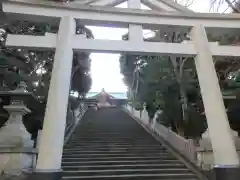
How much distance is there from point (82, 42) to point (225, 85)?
6.30m

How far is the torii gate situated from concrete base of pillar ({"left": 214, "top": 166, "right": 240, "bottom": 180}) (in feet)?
0.25

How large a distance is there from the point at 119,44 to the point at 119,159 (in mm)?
3843

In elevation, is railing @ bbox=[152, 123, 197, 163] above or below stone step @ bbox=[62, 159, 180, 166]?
above

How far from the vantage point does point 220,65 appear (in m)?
10.4

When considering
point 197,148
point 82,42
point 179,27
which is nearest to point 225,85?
point 197,148

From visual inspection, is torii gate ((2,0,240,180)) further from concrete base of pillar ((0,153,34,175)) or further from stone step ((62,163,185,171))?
stone step ((62,163,185,171))

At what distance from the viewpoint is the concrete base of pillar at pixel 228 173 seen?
15.0 ft

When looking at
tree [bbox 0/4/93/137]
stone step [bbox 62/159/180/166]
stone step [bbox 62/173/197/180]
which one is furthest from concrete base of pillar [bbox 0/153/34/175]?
tree [bbox 0/4/93/137]

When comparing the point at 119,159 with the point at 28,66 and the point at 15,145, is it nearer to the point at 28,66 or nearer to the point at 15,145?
the point at 15,145

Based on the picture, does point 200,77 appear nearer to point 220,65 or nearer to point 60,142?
point 60,142

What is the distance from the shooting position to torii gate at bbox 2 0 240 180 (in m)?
4.68

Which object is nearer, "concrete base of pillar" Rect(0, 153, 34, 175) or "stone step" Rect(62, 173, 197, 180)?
"concrete base of pillar" Rect(0, 153, 34, 175)

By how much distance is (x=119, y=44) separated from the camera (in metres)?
Result: 5.52

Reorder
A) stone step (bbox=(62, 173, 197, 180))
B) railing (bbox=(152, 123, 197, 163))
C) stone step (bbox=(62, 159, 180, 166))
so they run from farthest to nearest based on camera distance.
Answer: railing (bbox=(152, 123, 197, 163)) → stone step (bbox=(62, 159, 180, 166)) → stone step (bbox=(62, 173, 197, 180))
